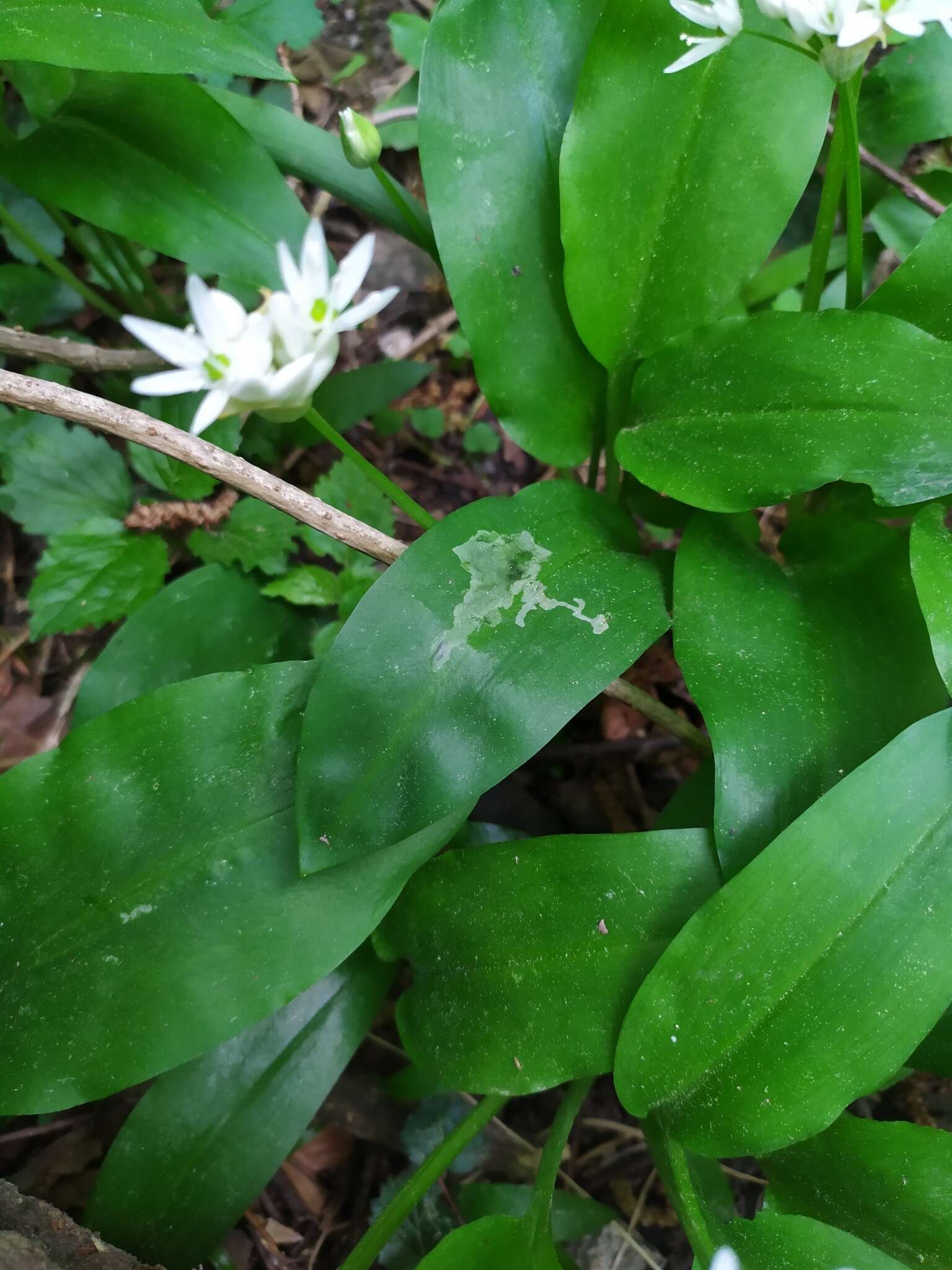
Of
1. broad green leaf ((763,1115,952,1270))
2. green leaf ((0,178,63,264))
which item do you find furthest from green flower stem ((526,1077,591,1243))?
Result: green leaf ((0,178,63,264))

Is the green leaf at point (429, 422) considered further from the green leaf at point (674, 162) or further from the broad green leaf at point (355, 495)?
the green leaf at point (674, 162)

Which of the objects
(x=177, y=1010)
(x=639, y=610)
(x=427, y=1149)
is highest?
(x=639, y=610)

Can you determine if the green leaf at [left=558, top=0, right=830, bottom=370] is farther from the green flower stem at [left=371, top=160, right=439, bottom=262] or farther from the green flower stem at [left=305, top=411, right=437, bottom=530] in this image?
the green flower stem at [left=305, top=411, right=437, bottom=530]

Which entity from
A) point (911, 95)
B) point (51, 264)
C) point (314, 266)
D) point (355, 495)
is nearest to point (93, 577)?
point (355, 495)

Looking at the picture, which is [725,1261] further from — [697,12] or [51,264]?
[51,264]

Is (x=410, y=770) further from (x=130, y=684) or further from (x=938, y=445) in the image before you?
(x=938, y=445)

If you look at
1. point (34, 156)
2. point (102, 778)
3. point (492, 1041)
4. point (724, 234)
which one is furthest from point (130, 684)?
point (724, 234)

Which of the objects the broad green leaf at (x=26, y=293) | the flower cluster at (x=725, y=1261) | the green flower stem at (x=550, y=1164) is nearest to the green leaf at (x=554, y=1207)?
the green flower stem at (x=550, y=1164)
